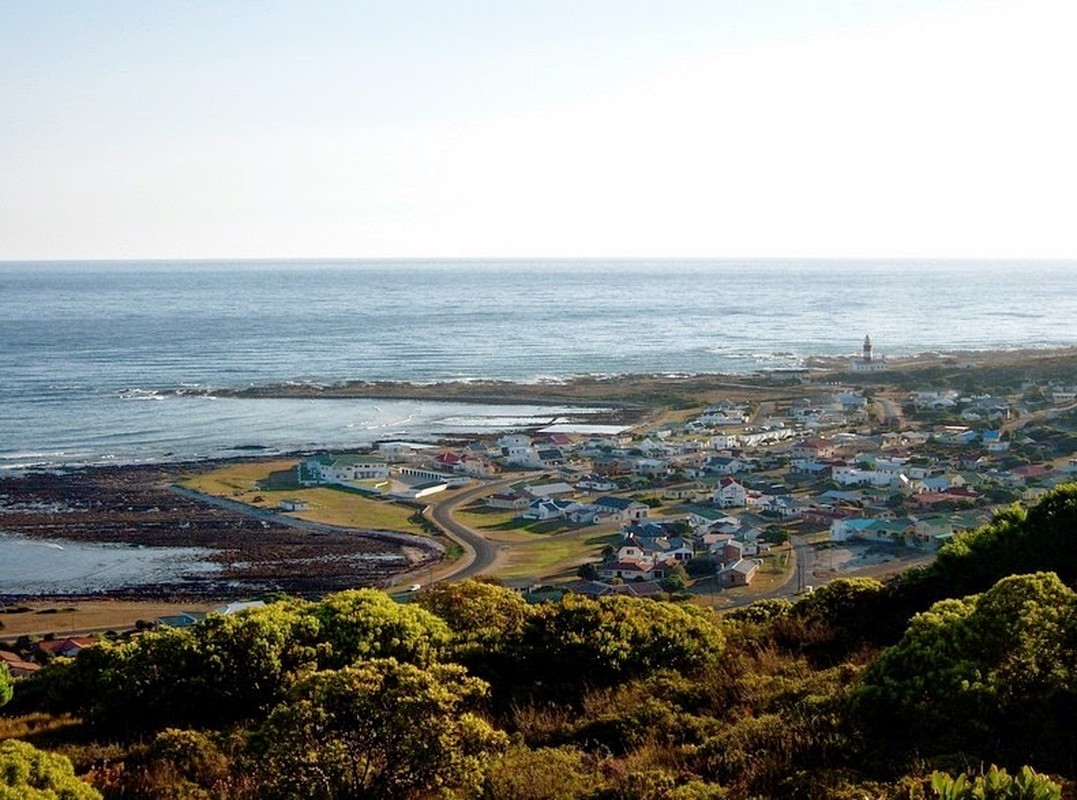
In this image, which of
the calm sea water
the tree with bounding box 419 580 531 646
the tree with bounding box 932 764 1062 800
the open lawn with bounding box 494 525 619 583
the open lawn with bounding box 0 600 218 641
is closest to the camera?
the tree with bounding box 932 764 1062 800

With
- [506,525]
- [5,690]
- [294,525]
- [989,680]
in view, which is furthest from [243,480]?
[989,680]

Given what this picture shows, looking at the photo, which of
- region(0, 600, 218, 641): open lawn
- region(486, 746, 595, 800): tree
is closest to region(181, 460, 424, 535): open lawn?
region(0, 600, 218, 641): open lawn

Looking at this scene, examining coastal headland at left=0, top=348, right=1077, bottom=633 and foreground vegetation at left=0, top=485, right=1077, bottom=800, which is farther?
coastal headland at left=0, top=348, right=1077, bottom=633

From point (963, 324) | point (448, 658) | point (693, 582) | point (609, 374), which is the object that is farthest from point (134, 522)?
point (963, 324)

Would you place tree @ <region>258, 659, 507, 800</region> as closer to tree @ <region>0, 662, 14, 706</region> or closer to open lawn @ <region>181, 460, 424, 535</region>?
tree @ <region>0, 662, 14, 706</region>

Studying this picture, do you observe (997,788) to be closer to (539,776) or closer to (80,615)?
(539,776)

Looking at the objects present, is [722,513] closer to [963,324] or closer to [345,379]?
[345,379]
